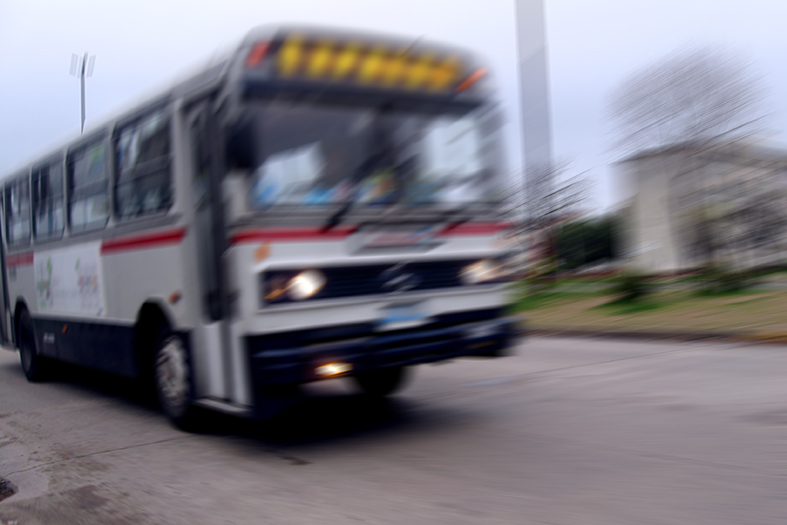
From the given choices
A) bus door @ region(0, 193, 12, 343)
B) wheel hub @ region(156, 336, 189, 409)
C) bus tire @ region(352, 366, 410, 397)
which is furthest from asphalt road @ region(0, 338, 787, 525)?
bus door @ region(0, 193, 12, 343)

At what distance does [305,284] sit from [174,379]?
1853mm

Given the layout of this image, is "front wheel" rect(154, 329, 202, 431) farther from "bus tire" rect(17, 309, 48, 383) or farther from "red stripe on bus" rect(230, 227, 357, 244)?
"bus tire" rect(17, 309, 48, 383)

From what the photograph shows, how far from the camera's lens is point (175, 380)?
6609 mm

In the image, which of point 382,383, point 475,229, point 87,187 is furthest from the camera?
point 87,187

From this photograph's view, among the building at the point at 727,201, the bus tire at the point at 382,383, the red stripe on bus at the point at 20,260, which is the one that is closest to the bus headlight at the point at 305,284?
the bus tire at the point at 382,383

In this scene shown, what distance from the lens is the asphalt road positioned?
4.28 m

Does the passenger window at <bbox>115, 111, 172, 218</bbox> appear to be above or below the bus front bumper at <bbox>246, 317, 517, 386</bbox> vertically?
above

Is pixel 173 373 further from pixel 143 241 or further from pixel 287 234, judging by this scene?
pixel 287 234

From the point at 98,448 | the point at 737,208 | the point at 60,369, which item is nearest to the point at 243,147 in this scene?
the point at 98,448

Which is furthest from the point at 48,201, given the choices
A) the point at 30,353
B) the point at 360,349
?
the point at 360,349

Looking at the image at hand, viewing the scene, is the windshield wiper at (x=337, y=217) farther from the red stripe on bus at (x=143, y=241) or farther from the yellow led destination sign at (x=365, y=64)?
the red stripe on bus at (x=143, y=241)

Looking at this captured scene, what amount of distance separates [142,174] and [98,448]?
2399 millimetres

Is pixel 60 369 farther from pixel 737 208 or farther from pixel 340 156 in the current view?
pixel 737 208

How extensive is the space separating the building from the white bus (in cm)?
1224
